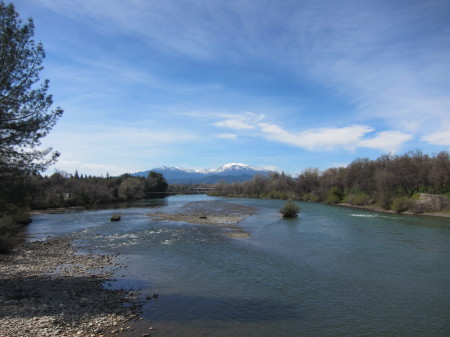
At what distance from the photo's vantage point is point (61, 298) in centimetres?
1488

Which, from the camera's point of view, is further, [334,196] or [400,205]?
[334,196]

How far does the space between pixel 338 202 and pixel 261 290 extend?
78.8 metres

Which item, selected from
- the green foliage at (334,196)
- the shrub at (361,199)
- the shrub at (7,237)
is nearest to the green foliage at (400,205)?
the shrub at (361,199)

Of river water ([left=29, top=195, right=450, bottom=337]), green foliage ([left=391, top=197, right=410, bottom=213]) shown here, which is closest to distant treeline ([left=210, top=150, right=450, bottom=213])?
green foliage ([left=391, top=197, right=410, bottom=213])

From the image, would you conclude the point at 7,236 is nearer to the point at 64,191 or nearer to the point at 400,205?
the point at 400,205

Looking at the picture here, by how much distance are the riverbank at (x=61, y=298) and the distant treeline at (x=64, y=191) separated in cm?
436

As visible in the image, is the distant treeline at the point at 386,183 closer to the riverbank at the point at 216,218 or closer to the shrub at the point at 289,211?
the shrub at the point at 289,211

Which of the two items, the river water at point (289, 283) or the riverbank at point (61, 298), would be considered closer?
the riverbank at point (61, 298)

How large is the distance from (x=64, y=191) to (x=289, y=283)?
93.9 metres

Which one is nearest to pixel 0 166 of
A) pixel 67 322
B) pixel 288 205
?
pixel 67 322

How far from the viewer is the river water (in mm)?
12883

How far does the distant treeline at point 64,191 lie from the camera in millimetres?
15320

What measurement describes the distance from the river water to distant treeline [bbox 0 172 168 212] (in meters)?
7.14

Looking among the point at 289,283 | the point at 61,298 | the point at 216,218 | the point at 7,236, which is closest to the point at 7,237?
the point at 7,236
